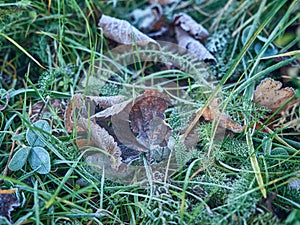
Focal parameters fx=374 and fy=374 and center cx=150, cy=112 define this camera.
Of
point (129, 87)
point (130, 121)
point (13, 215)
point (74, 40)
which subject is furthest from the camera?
point (74, 40)

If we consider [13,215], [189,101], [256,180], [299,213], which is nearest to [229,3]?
[189,101]

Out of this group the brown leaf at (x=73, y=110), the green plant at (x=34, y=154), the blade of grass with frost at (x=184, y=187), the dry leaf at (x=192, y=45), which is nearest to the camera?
the blade of grass with frost at (x=184, y=187)

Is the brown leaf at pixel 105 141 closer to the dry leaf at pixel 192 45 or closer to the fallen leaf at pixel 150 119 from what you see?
the fallen leaf at pixel 150 119

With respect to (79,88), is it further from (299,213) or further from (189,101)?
(299,213)

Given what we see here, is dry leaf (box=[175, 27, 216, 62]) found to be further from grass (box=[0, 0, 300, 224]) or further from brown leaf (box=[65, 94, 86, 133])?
brown leaf (box=[65, 94, 86, 133])

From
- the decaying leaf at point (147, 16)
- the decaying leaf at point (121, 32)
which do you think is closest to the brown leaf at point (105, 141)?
the decaying leaf at point (121, 32)

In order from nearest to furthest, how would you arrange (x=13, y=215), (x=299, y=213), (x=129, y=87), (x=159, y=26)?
(x=299, y=213), (x=13, y=215), (x=129, y=87), (x=159, y=26)
